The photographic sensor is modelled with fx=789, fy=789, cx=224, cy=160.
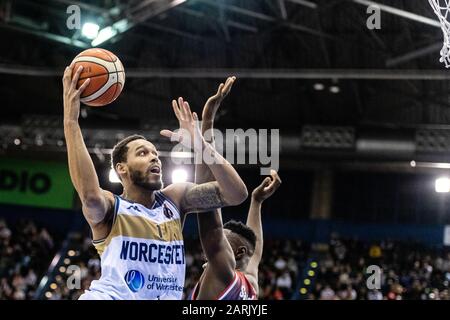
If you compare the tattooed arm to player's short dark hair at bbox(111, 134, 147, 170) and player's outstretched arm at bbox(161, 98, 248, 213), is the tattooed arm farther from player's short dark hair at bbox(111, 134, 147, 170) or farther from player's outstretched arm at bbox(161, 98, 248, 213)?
player's short dark hair at bbox(111, 134, 147, 170)

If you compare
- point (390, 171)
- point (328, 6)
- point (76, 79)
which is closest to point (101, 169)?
point (390, 171)

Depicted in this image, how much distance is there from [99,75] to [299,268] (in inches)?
655

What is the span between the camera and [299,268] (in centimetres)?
2064

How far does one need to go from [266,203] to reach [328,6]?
8744 mm

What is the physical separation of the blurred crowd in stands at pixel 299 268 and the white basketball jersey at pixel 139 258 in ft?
43.4

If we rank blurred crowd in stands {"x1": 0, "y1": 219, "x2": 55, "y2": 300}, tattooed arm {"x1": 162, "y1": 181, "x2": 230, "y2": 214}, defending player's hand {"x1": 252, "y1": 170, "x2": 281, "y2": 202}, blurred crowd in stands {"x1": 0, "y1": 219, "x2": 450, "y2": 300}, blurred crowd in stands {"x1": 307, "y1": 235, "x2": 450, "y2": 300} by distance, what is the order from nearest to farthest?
tattooed arm {"x1": 162, "y1": 181, "x2": 230, "y2": 214}
defending player's hand {"x1": 252, "y1": 170, "x2": 281, "y2": 202}
blurred crowd in stands {"x1": 307, "y1": 235, "x2": 450, "y2": 300}
blurred crowd in stands {"x1": 0, "y1": 219, "x2": 450, "y2": 300}
blurred crowd in stands {"x1": 0, "y1": 219, "x2": 55, "y2": 300}

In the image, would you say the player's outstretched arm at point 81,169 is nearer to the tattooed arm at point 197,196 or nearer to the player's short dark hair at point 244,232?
the tattooed arm at point 197,196

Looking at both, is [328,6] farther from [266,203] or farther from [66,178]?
[66,178]

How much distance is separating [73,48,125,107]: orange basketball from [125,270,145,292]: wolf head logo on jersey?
1.05m

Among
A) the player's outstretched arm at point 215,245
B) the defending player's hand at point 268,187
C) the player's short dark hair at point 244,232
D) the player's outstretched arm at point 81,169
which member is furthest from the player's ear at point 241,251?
the player's outstretched arm at point 81,169

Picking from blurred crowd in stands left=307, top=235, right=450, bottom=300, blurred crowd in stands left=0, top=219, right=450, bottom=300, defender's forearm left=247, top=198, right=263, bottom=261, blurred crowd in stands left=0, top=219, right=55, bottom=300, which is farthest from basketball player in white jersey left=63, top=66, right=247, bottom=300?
blurred crowd in stands left=0, top=219, right=55, bottom=300

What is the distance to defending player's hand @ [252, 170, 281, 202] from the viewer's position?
538cm

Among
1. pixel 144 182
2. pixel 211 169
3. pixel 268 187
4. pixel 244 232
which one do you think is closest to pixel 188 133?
pixel 211 169

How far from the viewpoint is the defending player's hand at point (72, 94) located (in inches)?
160
